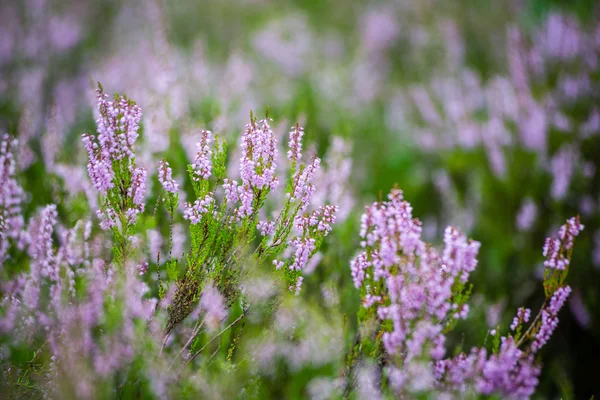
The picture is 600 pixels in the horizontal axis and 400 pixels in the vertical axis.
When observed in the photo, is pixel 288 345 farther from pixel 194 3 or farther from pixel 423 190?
pixel 194 3

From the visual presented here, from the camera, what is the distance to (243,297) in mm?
1718

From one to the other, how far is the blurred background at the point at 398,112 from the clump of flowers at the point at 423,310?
58cm

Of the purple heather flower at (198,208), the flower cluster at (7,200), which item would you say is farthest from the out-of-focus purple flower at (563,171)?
the flower cluster at (7,200)

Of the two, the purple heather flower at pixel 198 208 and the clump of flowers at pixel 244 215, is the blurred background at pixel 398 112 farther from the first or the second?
the purple heather flower at pixel 198 208

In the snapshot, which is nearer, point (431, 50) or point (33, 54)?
point (33, 54)

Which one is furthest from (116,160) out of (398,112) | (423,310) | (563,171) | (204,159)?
(398,112)

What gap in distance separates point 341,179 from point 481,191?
2.30 m

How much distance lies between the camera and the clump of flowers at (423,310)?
153cm

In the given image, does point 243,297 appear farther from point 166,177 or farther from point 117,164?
point 117,164

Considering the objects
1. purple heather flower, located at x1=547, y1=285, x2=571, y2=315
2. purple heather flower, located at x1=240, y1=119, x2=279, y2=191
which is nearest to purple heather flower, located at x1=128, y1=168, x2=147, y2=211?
purple heather flower, located at x1=240, y1=119, x2=279, y2=191

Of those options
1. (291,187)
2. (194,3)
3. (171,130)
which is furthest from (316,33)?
(291,187)

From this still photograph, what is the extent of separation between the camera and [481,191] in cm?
453

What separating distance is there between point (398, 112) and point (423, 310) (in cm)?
578

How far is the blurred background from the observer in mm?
3014
